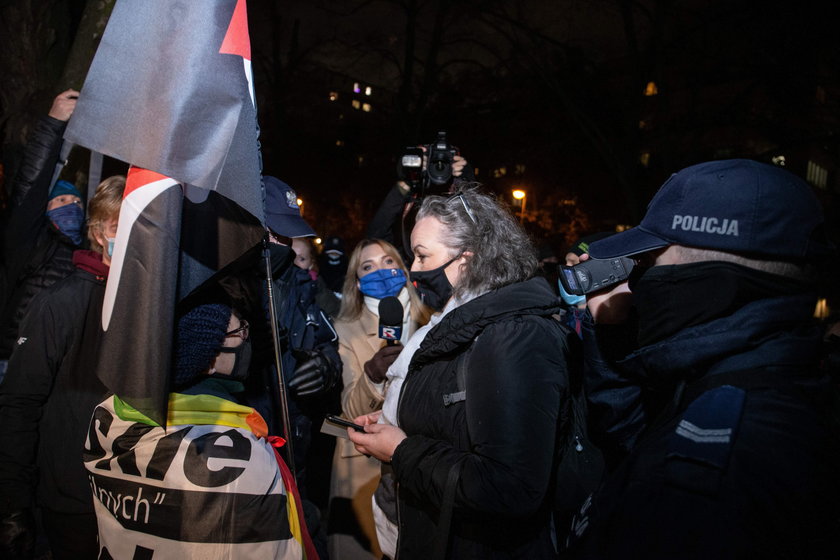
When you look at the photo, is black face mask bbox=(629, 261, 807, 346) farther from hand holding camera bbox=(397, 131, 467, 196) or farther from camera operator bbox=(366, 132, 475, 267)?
hand holding camera bbox=(397, 131, 467, 196)

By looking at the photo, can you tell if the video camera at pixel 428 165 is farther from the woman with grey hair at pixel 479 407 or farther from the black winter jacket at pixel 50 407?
the black winter jacket at pixel 50 407

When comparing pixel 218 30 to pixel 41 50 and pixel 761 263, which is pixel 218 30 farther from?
pixel 41 50

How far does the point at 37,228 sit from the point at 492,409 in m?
3.32

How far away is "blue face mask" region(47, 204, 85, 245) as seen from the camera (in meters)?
3.44

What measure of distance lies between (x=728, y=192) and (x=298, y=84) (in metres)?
21.7

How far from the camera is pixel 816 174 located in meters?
31.3

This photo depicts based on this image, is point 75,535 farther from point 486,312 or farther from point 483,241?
point 483,241

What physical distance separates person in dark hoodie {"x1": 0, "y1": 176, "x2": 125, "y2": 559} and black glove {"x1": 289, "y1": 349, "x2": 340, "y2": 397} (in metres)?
0.99

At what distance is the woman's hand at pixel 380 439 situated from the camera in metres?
2.00

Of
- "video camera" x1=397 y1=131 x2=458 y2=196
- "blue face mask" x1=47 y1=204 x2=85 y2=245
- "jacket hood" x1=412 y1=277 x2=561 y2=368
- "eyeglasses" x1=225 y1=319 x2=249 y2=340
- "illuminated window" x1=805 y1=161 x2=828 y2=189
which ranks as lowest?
"eyeglasses" x1=225 y1=319 x2=249 y2=340

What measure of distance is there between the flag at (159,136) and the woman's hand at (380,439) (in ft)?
2.72

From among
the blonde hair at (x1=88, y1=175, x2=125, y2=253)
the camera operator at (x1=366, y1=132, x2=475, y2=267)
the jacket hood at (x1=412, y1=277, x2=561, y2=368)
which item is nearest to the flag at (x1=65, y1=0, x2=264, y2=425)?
the blonde hair at (x1=88, y1=175, x2=125, y2=253)

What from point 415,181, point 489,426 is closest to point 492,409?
point 489,426

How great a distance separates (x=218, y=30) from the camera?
1811 mm
